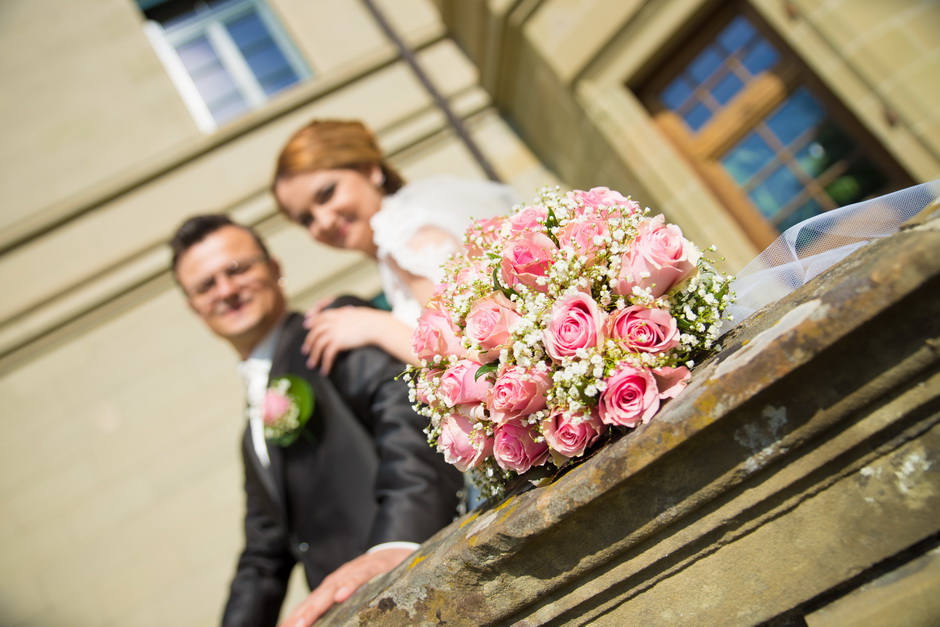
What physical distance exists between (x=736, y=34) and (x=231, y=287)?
402 cm

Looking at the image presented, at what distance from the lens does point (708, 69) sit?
4.79m

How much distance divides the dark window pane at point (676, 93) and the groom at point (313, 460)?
350 cm

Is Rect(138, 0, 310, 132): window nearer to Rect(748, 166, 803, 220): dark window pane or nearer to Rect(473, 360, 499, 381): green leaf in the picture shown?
Rect(748, 166, 803, 220): dark window pane

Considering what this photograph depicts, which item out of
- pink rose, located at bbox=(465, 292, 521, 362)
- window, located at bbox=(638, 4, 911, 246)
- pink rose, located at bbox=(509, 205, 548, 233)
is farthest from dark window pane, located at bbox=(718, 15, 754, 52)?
pink rose, located at bbox=(465, 292, 521, 362)

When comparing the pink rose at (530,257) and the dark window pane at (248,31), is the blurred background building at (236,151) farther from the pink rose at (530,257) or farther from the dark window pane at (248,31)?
the pink rose at (530,257)

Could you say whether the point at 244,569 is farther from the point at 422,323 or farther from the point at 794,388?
the point at 794,388

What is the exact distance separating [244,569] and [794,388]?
2.80 m

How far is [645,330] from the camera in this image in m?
1.22

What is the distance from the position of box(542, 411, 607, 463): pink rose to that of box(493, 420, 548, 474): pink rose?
0.07 metres

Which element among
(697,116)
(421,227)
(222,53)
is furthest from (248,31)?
(421,227)

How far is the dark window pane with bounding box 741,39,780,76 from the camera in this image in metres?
4.38

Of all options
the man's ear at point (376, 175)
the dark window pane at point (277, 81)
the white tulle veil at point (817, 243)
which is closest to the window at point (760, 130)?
the man's ear at point (376, 175)

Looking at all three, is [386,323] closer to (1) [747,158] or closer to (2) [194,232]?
(2) [194,232]

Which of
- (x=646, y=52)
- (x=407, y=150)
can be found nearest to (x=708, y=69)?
(x=646, y=52)
